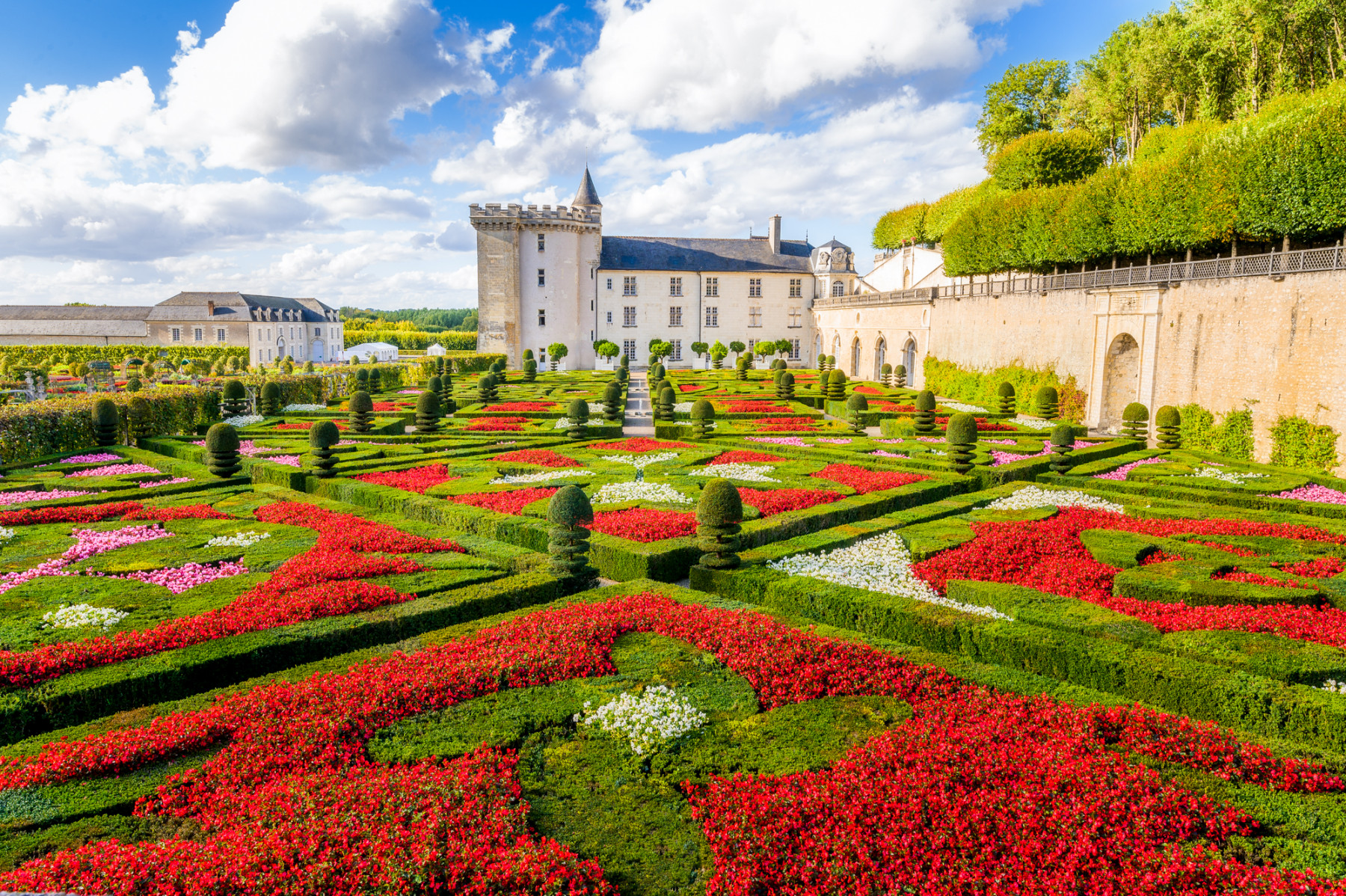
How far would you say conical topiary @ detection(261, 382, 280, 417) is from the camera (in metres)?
25.9

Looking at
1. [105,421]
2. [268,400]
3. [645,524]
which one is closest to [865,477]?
[645,524]

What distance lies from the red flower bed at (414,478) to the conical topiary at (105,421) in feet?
26.0

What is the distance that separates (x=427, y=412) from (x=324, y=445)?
266 inches

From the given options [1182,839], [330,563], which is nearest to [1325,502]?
[1182,839]

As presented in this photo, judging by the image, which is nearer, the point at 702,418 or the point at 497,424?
the point at 702,418

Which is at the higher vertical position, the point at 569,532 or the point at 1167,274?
the point at 1167,274

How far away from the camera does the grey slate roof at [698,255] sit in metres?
59.0

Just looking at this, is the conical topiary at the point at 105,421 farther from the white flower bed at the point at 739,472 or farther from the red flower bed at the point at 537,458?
the white flower bed at the point at 739,472

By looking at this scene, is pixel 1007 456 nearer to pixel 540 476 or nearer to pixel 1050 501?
pixel 1050 501

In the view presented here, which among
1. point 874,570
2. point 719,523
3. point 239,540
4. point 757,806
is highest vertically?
point 719,523

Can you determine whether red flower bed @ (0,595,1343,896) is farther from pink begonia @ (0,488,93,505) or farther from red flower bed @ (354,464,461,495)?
pink begonia @ (0,488,93,505)

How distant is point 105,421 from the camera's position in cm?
1850

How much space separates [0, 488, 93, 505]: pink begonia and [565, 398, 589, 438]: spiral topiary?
10.7 m

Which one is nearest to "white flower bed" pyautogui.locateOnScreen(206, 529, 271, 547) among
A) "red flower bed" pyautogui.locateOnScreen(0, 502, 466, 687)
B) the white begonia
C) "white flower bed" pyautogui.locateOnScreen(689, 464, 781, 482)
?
"red flower bed" pyautogui.locateOnScreen(0, 502, 466, 687)
